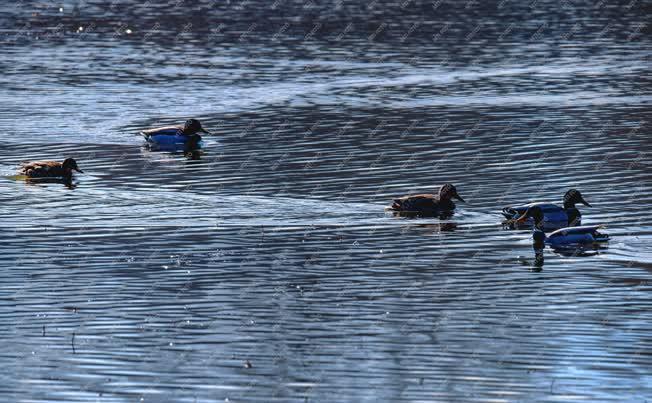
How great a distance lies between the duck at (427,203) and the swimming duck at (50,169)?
773 cm

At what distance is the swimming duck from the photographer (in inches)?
1332

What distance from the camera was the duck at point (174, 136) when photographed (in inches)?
1537

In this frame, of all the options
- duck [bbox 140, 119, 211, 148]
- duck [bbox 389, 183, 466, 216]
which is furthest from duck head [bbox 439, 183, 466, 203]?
duck [bbox 140, 119, 211, 148]

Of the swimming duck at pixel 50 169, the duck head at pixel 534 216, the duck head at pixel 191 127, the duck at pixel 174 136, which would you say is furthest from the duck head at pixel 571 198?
the duck head at pixel 191 127

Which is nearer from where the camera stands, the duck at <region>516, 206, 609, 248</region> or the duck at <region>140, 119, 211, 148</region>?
the duck at <region>516, 206, 609, 248</region>

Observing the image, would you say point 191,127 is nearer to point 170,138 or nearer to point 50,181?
point 170,138

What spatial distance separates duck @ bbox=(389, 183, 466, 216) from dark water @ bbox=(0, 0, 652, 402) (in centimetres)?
42

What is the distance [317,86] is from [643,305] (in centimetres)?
2858

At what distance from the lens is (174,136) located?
39031 millimetres

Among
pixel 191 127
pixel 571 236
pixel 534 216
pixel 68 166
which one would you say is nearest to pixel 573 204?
pixel 534 216

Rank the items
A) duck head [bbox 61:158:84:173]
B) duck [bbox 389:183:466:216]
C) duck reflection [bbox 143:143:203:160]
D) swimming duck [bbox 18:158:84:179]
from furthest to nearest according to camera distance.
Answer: duck reflection [bbox 143:143:203:160] → duck head [bbox 61:158:84:173] → swimming duck [bbox 18:158:84:179] → duck [bbox 389:183:466:216]

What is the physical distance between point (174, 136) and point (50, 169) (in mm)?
5653

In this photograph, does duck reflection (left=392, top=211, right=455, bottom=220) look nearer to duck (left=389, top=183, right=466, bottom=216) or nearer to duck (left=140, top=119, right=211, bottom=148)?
duck (left=389, top=183, right=466, bottom=216)

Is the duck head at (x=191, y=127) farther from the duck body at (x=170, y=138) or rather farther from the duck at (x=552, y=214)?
the duck at (x=552, y=214)
